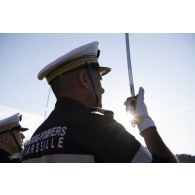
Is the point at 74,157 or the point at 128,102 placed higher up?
the point at 128,102

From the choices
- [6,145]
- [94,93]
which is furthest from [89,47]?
[6,145]

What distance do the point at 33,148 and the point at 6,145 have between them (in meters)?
4.90

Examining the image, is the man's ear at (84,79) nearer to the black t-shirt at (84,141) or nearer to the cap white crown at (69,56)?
the cap white crown at (69,56)

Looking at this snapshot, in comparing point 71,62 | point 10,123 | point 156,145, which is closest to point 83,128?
point 156,145

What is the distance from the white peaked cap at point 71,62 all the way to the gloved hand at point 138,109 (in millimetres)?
670

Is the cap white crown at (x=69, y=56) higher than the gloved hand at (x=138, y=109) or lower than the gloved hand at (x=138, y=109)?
higher

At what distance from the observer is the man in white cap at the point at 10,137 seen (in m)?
6.39

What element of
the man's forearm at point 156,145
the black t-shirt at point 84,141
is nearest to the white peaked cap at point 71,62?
the black t-shirt at point 84,141

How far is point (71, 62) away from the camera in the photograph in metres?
2.48

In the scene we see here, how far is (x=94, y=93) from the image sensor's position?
2461 millimetres

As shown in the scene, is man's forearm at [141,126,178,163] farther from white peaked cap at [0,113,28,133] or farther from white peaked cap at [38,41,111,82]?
white peaked cap at [0,113,28,133]

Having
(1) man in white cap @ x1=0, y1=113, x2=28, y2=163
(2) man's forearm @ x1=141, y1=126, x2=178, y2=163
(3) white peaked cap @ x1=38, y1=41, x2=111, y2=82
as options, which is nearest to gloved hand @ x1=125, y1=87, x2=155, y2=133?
(2) man's forearm @ x1=141, y1=126, x2=178, y2=163
